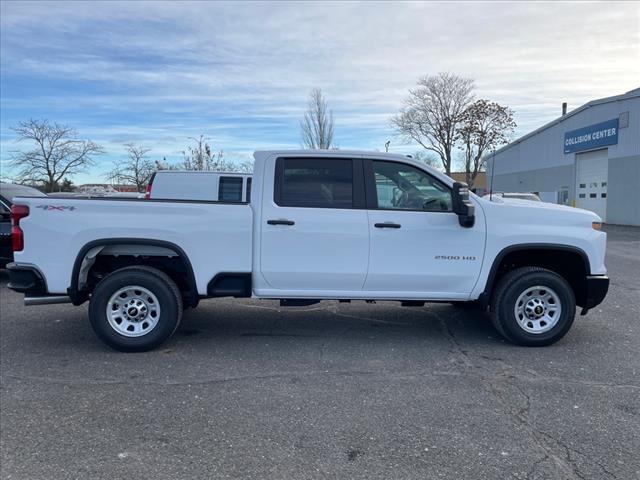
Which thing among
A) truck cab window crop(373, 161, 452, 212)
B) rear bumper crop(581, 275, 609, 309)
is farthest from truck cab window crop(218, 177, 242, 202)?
rear bumper crop(581, 275, 609, 309)

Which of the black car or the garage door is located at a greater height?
the garage door

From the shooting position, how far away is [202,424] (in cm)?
368

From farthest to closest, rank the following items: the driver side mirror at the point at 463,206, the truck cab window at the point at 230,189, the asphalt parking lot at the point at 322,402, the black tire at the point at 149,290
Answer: the truck cab window at the point at 230,189 < the black tire at the point at 149,290 < the driver side mirror at the point at 463,206 < the asphalt parking lot at the point at 322,402

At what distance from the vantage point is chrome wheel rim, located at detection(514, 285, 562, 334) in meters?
5.33

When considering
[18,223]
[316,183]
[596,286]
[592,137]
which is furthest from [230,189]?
[592,137]

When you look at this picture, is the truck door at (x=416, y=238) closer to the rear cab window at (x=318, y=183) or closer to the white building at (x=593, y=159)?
the rear cab window at (x=318, y=183)

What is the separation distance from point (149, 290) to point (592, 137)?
91.1 ft

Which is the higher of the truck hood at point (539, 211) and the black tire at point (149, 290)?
the truck hood at point (539, 211)

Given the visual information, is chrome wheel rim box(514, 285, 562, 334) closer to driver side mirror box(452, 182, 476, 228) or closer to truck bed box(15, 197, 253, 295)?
driver side mirror box(452, 182, 476, 228)

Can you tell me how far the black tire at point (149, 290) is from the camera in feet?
16.8

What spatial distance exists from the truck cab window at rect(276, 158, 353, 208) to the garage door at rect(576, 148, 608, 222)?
24.8m

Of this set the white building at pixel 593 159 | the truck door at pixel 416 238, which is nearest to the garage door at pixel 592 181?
the white building at pixel 593 159

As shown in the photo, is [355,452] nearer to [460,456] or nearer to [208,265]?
[460,456]

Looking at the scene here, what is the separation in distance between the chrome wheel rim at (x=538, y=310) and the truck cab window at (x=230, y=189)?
5.86 m
